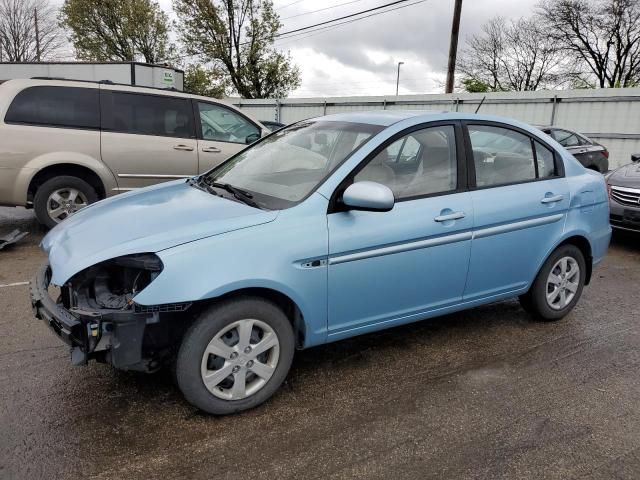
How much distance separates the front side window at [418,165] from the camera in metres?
3.34

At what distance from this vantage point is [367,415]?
295cm

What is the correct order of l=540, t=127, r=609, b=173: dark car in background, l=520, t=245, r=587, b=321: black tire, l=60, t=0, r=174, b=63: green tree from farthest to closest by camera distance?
l=60, t=0, r=174, b=63: green tree, l=540, t=127, r=609, b=173: dark car in background, l=520, t=245, r=587, b=321: black tire

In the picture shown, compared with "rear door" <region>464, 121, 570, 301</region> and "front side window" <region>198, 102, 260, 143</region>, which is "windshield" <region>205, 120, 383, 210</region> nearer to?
"rear door" <region>464, 121, 570, 301</region>

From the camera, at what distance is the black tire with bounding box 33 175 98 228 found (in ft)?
20.6

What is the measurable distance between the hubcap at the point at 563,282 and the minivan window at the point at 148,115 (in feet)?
Answer: 16.2

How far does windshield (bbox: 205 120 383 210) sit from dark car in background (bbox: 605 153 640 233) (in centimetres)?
496

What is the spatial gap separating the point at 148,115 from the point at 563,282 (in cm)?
533

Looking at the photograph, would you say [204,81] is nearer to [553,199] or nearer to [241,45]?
[241,45]

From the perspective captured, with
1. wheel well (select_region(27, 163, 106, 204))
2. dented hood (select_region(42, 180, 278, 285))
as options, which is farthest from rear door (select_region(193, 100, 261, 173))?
dented hood (select_region(42, 180, 278, 285))

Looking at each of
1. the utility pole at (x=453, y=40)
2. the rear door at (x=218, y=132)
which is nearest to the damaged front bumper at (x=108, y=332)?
the rear door at (x=218, y=132)

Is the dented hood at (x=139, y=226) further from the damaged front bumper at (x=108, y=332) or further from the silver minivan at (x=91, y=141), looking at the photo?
the silver minivan at (x=91, y=141)

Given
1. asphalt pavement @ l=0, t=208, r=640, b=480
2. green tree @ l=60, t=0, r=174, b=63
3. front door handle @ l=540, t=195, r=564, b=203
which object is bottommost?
asphalt pavement @ l=0, t=208, r=640, b=480

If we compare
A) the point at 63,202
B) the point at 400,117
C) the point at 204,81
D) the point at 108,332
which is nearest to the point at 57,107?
the point at 63,202

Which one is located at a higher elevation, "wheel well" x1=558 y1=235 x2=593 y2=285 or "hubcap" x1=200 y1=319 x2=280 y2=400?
"wheel well" x1=558 y1=235 x2=593 y2=285
